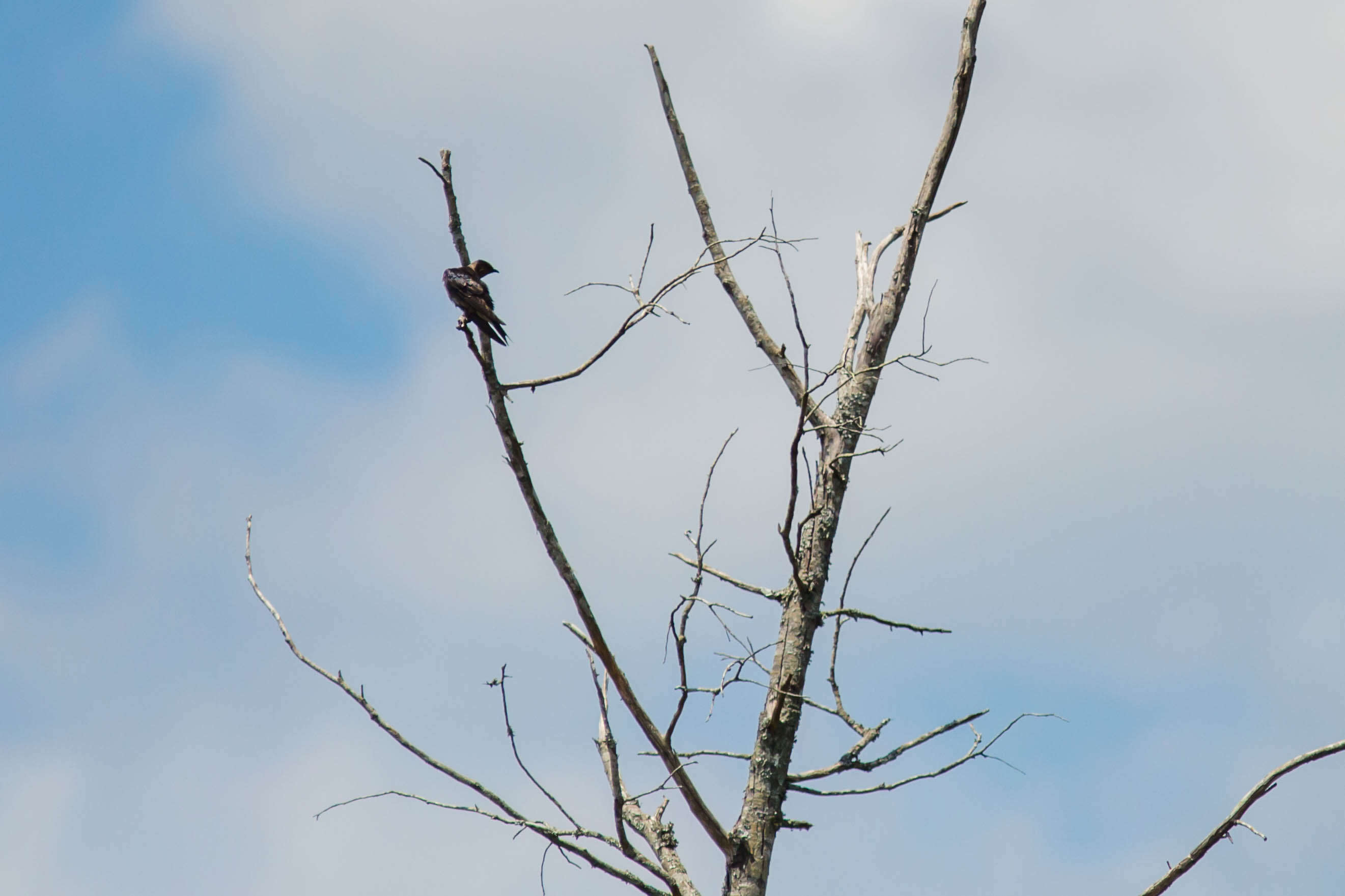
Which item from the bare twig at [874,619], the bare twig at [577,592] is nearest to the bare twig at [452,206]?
the bare twig at [577,592]

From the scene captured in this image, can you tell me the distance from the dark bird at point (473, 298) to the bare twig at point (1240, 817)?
439 cm

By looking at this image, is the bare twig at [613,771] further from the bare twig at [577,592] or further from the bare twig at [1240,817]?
the bare twig at [1240,817]

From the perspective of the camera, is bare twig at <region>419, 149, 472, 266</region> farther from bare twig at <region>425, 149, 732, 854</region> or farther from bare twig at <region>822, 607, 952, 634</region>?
bare twig at <region>822, 607, 952, 634</region>

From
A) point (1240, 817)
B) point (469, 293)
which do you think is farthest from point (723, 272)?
point (1240, 817)

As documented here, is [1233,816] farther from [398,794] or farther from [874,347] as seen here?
[398,794]

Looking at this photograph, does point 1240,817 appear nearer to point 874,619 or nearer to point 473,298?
point 874,619

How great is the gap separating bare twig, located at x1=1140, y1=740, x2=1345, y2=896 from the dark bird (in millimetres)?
4393

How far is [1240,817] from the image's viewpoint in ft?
18.7

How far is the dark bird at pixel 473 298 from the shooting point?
6.46 meters

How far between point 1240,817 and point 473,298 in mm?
4680

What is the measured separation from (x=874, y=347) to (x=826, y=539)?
1.29 meters

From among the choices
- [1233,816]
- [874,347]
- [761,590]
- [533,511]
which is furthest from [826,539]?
[1233,816]

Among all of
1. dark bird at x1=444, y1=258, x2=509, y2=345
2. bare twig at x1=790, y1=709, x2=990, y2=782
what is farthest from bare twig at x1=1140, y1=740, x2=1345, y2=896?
dark bird at x1=444, y1=258, x2=509, y2=345

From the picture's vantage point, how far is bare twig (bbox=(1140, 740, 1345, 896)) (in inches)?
219
